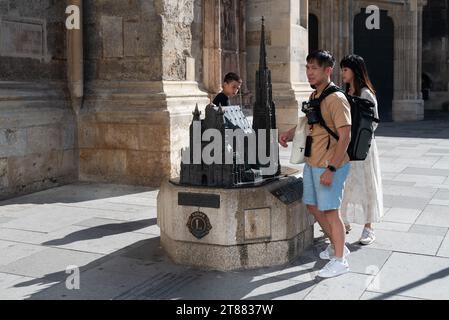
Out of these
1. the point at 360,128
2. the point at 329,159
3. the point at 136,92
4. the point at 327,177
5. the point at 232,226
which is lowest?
the point at 232,226

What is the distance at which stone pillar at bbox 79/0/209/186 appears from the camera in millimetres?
8227

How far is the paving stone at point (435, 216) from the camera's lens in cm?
622

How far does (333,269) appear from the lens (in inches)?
176

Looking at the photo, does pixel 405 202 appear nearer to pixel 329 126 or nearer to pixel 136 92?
pixel 329 126

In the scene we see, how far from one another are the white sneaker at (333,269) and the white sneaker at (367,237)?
938 mm

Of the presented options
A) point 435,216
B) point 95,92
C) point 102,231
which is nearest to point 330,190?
point 102,231

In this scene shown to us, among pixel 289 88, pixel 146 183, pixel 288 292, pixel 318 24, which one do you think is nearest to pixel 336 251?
pixel 288 292

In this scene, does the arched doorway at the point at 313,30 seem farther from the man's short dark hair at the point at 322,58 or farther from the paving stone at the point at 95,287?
the paving stone at the point at 95,287

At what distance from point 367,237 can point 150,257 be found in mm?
1956

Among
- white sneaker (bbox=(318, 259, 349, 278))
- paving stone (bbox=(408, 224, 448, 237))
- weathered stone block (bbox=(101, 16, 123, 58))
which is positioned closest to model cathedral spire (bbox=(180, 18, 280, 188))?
white sneaker (bbox=(318, 259, 349, 278))

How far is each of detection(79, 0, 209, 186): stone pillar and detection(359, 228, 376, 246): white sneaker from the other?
3396 mm

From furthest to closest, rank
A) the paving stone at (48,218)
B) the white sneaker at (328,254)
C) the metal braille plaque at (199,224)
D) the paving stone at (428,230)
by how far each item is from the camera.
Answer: the paving stone at (48,218) → the paving stone at (428,230) → the white sneaker at (328,254) → the metal braille plaque at (199,224)

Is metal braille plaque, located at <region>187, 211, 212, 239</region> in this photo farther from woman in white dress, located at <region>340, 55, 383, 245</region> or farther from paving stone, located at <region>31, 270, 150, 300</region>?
woman in white dress, located at <region>340, 55, 383, 245</region>

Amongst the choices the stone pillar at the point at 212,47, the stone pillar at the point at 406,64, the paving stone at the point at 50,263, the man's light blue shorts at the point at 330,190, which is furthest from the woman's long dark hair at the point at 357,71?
the stone pillar at the point at 406,64
